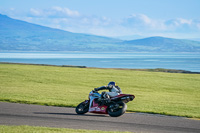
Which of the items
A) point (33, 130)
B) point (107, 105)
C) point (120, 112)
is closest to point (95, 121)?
point (120, 112)

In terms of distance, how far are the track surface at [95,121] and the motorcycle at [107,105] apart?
24 centimetres

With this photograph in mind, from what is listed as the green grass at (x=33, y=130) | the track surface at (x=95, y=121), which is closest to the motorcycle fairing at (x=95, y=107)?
the track surface at (x=95, y=121)

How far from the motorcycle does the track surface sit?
0.80 ft

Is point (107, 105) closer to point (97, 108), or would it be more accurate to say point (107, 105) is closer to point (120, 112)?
point (97, 108)

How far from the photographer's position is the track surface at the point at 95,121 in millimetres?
12172

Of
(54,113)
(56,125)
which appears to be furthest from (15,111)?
(56,125)

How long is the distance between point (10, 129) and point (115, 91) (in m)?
4.96

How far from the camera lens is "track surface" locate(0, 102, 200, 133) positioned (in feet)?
39.9

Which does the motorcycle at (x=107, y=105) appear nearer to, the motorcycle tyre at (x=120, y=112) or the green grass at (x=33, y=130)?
the motorcycle tyre at (x=120, y=112)

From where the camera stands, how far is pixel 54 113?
1530 cm

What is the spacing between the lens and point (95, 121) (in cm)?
1346

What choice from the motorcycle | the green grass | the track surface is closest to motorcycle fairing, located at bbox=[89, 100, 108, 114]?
the motorcycle

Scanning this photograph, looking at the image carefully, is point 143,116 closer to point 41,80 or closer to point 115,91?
point 115,91

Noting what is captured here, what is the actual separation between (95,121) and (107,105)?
1.32m
